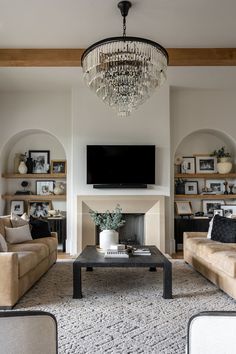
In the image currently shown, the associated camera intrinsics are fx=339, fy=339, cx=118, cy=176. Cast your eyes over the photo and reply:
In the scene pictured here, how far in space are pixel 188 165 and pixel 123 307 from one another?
13.9ft

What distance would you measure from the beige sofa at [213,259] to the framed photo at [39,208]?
9.86ft

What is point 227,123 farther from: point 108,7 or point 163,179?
point 108,7

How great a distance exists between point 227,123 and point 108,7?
12.8ft

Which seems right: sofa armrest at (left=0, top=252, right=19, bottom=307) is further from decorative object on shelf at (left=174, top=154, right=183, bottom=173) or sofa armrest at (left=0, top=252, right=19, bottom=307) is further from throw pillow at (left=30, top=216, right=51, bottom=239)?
decorative object on shelf at (left=174, top=154, right=183, bottom=173)

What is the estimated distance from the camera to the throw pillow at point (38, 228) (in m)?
5.32

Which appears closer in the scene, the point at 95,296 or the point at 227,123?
the point at 95,296

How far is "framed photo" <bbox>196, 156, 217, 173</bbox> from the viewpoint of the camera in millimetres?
7086

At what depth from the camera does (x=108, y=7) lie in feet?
12.5

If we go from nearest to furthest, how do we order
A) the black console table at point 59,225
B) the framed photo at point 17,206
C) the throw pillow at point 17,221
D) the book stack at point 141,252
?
the book stack at point 141,252 → the throw pillow at point 17,221 → the black console table at point 59,225 → the framed photo at point 17,206

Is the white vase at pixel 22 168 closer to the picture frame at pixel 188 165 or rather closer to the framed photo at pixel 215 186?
the picture frame at pixel 188 165

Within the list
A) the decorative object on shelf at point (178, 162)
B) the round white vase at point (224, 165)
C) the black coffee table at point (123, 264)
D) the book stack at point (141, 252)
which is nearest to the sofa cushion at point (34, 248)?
the black coffee table at point (123, 264)

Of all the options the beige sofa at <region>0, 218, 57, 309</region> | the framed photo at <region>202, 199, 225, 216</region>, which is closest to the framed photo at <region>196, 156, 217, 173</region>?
the framed photo at <region>202, 199, 225, 216</region>

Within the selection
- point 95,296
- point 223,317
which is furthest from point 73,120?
point 223,317

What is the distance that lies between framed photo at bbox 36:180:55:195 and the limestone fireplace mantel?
3.07ft
